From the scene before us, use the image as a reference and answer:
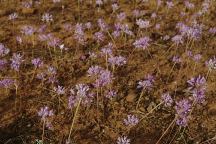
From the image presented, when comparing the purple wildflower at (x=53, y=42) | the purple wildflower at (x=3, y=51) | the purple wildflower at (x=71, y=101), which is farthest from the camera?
the purple wildflower at (x=53, y=42)

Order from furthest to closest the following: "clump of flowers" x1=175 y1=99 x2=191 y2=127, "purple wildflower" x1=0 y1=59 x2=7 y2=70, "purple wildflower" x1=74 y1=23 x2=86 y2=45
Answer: "purple wildflower" x1=74 y1=23 x2=86 y2=45 → "purple wildflower" x1=0 y1=59 x2=7 y2=70 → "clump of flowers" x1=175 y1=99 x2=191 y2=127

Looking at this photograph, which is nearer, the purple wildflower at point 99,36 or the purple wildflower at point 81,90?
the purple wildflower at point 81,90

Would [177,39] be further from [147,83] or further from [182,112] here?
[182,112]

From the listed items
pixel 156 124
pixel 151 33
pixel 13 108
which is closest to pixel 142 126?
pixel 156 124

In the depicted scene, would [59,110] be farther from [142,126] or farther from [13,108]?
[142,126]

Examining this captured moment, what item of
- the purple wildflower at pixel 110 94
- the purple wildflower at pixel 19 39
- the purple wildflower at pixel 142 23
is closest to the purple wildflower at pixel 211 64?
the purple wildflower at pixel 142 23

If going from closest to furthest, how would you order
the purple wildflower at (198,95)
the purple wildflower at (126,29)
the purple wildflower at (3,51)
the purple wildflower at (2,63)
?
the purple wildflower at (198,95)
the purple wildflower at (2,63)
the purple wildflower at (3,51)
the purple wildflower at (126,29)

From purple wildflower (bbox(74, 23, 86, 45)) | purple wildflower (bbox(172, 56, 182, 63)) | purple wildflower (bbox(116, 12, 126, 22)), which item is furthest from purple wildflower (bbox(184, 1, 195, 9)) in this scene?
purple wildflower (bbox(74, 23, 86, 45))

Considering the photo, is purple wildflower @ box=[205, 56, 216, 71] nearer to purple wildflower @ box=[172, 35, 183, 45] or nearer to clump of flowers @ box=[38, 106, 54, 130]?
purple wildflower @ box=[172, 35, 183, 45]

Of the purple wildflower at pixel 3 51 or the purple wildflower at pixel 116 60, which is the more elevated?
the purple wildflower at pixel 3 51

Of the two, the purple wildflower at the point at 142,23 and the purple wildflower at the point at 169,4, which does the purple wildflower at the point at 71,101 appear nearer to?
the purple wildflower at the point at 142,23

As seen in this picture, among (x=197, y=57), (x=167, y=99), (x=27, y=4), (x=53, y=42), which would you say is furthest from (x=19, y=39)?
(x=197, y=57)
